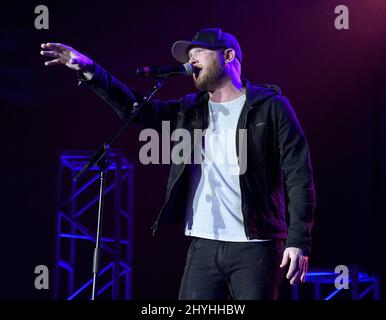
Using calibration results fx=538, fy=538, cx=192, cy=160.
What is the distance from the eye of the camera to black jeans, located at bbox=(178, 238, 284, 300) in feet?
7.68

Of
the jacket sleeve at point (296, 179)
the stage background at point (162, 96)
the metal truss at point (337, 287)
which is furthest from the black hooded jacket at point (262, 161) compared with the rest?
the stage background at point (162, 96)

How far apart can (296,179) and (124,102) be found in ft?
3.01

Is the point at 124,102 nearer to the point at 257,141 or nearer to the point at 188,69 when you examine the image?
the point at 188,69

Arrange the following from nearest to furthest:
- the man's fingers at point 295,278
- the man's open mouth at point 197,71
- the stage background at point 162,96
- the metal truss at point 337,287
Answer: the man's fingers at point 295,278 < the man's open mouth at point 197,71 < the metal truss at point 337,287 < the stage background at point 162,96

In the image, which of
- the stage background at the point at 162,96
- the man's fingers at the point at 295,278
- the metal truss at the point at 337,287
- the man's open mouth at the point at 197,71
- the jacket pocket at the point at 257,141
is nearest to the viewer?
the man's fingers at the point at 295,278

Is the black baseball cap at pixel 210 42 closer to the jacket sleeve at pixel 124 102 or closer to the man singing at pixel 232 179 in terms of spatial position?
the man singing at pixel 232 179

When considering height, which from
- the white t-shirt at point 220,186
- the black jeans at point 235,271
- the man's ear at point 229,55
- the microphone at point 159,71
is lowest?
the black jeans at point 235,271

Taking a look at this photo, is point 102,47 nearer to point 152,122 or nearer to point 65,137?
point 65,137

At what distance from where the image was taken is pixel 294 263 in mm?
2270

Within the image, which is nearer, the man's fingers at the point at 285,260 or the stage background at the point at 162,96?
the man's fingers at the point at 285,260

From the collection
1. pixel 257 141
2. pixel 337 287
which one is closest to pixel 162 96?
pixel 337 287

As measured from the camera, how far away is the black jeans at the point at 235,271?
2.34 meters

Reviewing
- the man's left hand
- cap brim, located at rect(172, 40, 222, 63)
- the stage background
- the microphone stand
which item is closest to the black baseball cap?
cap brim, located at rect(172, 40, 222, 63)
